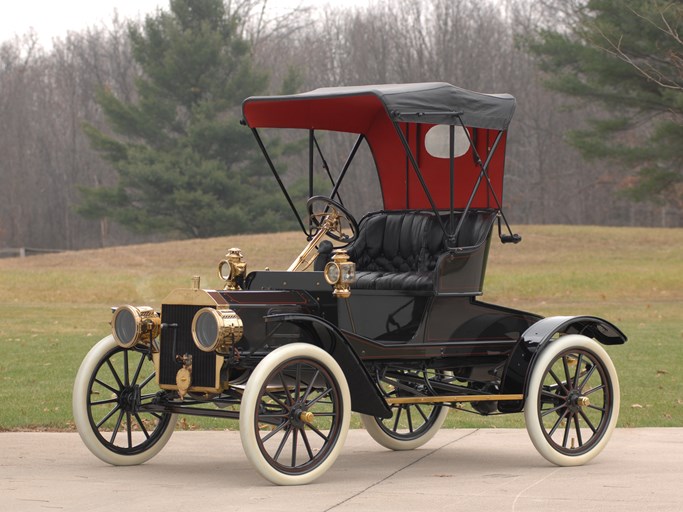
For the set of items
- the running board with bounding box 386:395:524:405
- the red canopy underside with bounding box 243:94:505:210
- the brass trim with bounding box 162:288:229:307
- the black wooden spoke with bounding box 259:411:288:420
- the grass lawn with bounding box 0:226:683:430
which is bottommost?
the grass lawn with bounding box 0:226:683:430

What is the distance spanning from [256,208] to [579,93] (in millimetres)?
15158

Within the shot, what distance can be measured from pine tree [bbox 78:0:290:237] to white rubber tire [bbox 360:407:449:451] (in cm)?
3522

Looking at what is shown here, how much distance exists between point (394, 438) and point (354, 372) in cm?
151

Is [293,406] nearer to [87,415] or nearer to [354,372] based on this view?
[354,372]

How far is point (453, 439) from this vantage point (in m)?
9.30

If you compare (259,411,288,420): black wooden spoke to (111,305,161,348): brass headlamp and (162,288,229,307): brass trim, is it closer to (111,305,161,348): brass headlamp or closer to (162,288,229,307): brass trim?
(162,288,229,307): brass trim

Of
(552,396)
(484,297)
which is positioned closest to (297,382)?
(552,396)

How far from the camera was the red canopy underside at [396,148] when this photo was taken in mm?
9164

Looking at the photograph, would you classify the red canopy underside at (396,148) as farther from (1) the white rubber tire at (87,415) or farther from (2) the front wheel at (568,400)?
(1) the white rubber tire at (87,415)

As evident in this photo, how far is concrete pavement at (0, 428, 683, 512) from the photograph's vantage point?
6488 mm

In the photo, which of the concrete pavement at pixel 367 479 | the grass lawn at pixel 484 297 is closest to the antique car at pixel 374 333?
the concrete pavement at pixel 367 479

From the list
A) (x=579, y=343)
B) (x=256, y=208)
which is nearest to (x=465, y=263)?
(x=579, y=343)

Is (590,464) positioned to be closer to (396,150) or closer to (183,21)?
(396,150)

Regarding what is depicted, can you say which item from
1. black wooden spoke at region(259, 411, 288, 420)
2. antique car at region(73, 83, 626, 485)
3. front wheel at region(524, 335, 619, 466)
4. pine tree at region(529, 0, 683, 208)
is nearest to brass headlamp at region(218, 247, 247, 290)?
antique car at region(73, 83, 626, 485)
